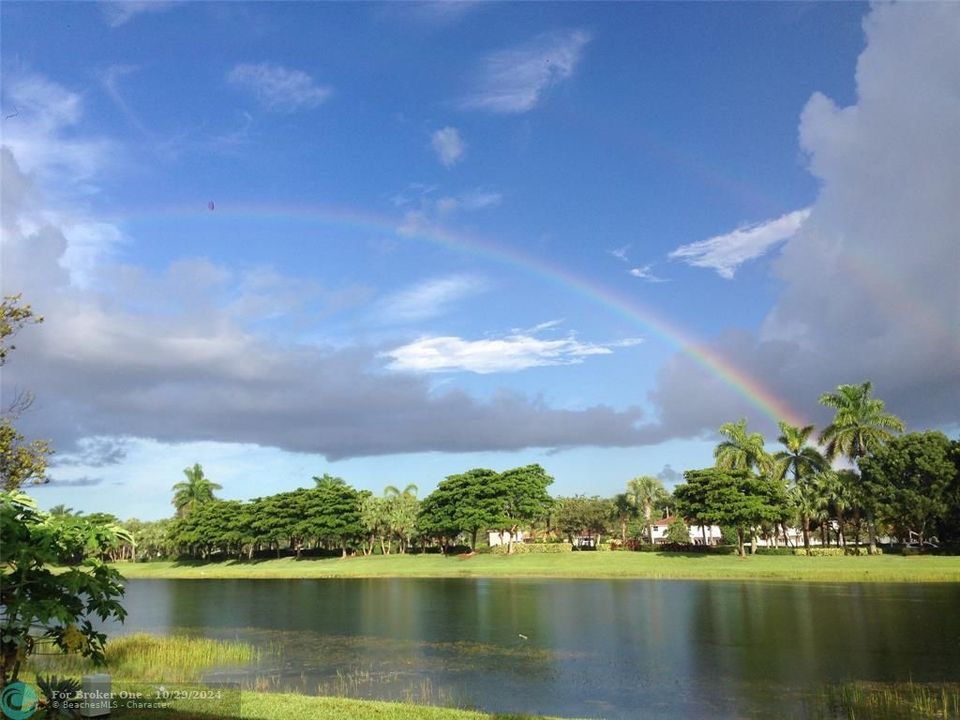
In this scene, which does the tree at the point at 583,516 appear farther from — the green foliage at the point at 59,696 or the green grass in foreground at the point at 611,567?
the green foliage at the point at 59,696

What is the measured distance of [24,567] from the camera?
13359mm

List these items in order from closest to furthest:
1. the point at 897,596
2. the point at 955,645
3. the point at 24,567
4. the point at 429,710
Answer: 1. the point at 24,567
2. the point at 429,710
3. the point at 955,645
4. the point at 897,596

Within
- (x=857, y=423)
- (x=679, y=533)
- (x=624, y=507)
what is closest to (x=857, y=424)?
(x=857, y=423)

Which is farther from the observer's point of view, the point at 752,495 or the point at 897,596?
the point at 752,495

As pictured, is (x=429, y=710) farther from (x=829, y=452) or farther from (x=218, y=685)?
(x=829, y=452)

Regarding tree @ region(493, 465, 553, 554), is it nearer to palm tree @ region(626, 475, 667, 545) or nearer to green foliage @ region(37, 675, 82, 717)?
palm tree @ region(626, 475, 667, 545)

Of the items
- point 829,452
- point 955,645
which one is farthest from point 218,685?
point 829,452

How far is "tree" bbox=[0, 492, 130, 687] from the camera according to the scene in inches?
522

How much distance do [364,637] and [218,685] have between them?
1495 centimetres

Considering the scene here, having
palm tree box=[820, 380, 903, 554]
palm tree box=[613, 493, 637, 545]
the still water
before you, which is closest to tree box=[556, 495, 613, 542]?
palm tree box=[613, 493, 637, 545]

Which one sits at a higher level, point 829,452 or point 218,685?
point 829,452

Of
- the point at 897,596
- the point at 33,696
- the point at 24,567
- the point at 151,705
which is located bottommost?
the point at 897,596

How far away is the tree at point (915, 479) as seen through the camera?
84000 millimetres

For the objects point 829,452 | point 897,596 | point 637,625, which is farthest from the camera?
point 829,452
